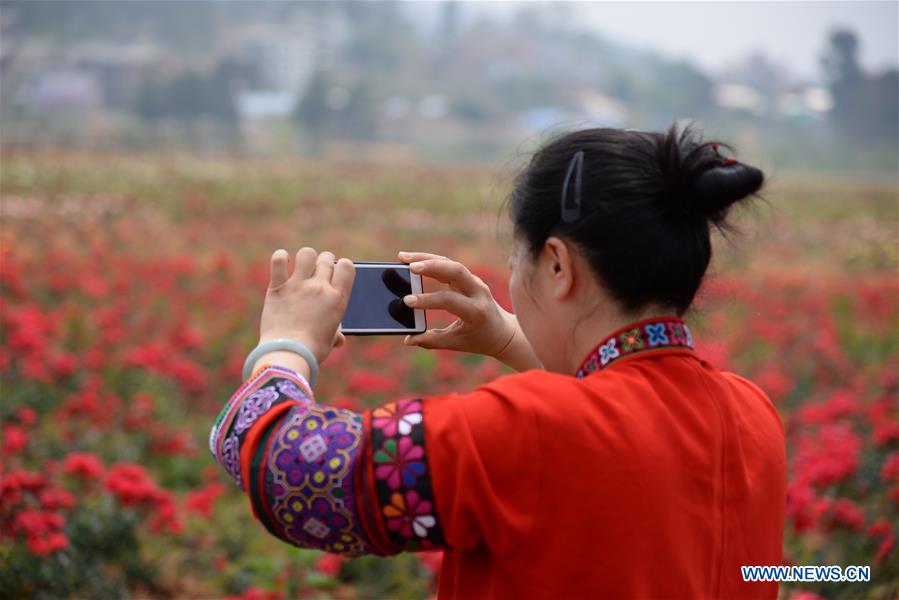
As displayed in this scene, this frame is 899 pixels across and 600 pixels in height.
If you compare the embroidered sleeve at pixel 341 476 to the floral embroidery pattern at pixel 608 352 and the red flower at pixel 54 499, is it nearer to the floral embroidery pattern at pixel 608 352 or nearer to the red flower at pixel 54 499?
the floral embroidery pattern at pixel 608 352

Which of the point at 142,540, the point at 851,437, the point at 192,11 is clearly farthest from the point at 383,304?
the point at 192,11

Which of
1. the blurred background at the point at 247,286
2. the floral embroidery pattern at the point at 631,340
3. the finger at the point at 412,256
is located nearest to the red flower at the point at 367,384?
the blurred background at the point at 247,286

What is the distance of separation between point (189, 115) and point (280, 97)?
222 inches

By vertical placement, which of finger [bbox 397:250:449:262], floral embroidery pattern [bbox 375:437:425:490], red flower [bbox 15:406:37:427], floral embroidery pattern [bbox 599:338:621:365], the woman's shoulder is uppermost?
finger [bbox 397:250:449:262]

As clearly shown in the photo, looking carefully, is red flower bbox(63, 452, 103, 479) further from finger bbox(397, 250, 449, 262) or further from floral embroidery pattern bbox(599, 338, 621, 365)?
floral embroidery pattern bbox(599, 338, 621, 365)

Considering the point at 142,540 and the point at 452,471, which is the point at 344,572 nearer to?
the point at 142,540

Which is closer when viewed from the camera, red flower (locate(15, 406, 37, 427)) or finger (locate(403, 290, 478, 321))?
finger (locate(403, 290, 478, 321))

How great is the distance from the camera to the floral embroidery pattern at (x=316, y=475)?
2.92 feet

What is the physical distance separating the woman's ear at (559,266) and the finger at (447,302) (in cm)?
22

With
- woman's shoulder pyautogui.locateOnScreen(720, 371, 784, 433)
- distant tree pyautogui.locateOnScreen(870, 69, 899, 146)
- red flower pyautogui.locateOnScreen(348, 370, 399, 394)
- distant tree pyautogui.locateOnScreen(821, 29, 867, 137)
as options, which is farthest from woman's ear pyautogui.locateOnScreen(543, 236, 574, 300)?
distant tree pyautogui.locateOnScreen(870, 69, 899, 146)

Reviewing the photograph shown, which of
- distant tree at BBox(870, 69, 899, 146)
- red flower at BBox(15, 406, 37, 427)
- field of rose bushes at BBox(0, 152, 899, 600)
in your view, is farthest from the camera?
distant tree at BBox(870, 69, 899, 146)

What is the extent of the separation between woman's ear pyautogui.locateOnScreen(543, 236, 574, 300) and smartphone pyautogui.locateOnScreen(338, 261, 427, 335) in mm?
244

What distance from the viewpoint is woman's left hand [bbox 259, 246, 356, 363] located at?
1022 mm

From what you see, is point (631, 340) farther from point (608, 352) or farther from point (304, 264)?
point (304, 264)
